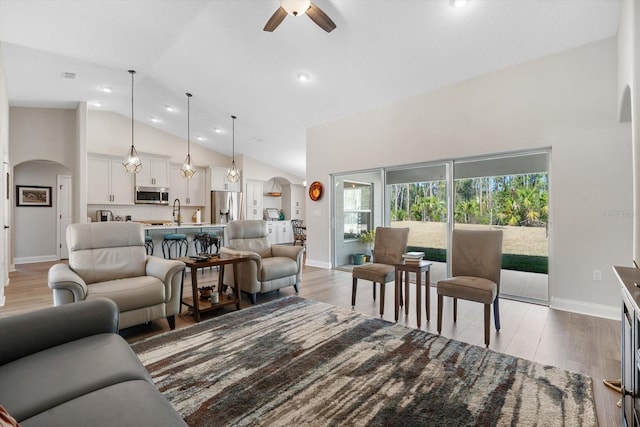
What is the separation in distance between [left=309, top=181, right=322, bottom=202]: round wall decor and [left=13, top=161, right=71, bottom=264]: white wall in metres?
6.22

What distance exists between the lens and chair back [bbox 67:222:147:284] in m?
2.91

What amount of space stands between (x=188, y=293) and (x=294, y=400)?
114 inches

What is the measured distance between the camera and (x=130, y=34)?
3.98 meters

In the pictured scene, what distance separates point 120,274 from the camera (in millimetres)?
3043

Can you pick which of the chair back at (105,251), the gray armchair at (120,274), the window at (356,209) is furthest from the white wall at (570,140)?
the chair back at (105,251)

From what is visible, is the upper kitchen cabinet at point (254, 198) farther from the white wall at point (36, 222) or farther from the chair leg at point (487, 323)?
the chair leg at point (487, 323)

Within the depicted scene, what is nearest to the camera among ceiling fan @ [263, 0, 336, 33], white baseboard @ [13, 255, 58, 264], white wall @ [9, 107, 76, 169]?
ceiling fan @ [263, 0, 336, 33]

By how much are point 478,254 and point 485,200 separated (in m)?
1.62

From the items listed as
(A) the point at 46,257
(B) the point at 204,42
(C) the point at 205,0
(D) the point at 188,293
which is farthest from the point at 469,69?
(A) the point at 46,257

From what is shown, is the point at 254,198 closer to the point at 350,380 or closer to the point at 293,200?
the point at 293,200

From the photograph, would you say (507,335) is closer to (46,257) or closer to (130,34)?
(130,34)

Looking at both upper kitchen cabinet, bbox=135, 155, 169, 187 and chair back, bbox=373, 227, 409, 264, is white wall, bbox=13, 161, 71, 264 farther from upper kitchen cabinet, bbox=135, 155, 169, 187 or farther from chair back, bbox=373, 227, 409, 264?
chair back, bbox=373, 227, 409, 264

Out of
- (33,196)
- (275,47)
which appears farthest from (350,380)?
(33,196)

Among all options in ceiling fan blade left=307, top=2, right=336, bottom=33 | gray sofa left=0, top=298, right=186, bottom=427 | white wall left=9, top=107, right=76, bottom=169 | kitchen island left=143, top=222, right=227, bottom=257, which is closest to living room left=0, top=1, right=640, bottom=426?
ceiling fan blade left=307, top=2, right=336, bottom=33
